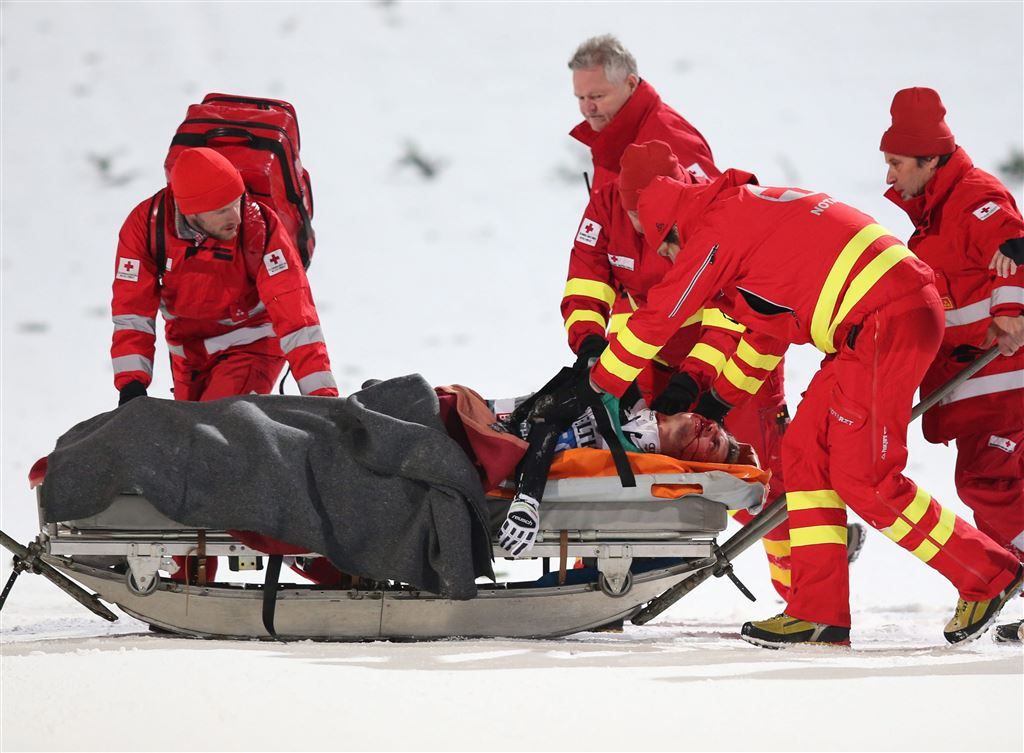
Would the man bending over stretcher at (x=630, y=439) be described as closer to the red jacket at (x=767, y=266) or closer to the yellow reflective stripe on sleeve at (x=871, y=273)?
the red jacket at (x=767, y=266)

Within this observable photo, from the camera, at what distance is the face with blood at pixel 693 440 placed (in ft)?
12.1

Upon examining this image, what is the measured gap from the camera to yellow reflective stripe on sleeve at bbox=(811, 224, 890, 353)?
337 cm

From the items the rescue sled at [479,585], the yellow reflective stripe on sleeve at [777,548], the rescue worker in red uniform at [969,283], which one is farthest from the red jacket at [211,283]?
the rescue worker in red uniform at [969,283]

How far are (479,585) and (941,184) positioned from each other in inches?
75.4

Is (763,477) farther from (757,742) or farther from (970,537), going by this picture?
(757,742)

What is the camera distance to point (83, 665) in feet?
9.02

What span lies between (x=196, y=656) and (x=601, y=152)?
97.1 inches

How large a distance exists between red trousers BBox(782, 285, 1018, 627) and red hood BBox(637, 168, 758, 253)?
1.86 feet

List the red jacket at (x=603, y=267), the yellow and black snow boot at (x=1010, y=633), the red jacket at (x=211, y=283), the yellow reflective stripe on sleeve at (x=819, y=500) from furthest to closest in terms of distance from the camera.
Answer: the red jacket at (x=603, y=267), the red jacket at (x=211, y=283), the yellow and black snow boot at (x=1010, y=633), the yellow reflective stripe on sleeve at (x=819, y=500)

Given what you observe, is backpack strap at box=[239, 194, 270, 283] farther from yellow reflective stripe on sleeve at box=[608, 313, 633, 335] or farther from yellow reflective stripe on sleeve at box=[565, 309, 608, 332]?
yellow reflective stripe on sleeve at box=[608, 313, 633, 335]

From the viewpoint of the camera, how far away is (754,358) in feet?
12.6

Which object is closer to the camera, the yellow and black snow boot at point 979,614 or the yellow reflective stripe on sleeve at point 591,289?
the yellow and black snow boot at point 979,614

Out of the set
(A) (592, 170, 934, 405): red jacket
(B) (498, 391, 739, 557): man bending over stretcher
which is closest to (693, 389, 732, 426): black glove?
(B) (498, 391, 739, 557): man bending over stretcher

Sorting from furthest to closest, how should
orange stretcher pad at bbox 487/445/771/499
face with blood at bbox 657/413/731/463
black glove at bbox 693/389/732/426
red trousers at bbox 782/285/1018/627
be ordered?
black glove at bbox 693/389/732/426 < face with blood at bbox 657/413/731/463 < orange stretcher pad at bbox 487/445/771/499 < red trousers at bbox 782/285/1018/627
